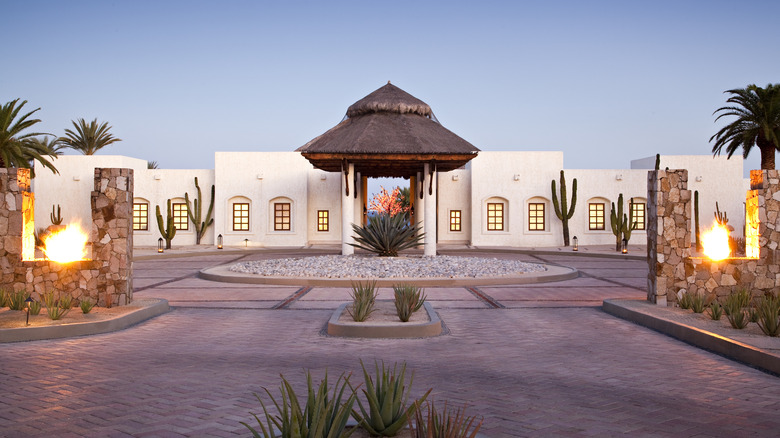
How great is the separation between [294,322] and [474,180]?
21.4 m

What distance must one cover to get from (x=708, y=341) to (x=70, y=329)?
7.99 m

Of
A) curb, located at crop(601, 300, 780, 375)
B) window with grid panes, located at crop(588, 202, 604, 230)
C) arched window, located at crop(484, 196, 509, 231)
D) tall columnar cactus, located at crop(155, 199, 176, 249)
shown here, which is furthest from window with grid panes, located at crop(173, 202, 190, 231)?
curb, located at crop(601, 300, 780, 375)

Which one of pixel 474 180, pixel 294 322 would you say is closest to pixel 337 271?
pixel 294 322

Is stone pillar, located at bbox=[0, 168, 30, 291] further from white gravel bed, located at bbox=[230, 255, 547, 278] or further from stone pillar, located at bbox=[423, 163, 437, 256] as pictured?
stone pillar, located at bbox=[423, 163, 437, 256]

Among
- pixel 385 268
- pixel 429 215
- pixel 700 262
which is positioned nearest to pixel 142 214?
Answer: pixel 429 215

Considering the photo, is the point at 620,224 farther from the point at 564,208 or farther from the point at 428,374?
the point at 428,374

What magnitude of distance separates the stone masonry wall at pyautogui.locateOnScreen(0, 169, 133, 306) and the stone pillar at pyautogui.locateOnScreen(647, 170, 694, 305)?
337 inches

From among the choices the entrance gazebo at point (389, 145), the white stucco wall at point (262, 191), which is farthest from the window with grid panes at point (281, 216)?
the entrance gazebo at point (389, 145)

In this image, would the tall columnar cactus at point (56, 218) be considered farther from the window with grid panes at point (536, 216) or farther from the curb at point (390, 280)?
the window with grid panes at point (536, 216)

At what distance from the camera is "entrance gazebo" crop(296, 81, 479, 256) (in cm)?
1905

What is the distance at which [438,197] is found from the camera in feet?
98.9

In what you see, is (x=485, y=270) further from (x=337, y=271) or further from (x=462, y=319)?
(x=462, y=319)

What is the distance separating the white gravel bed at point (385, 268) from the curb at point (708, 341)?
5627 mm

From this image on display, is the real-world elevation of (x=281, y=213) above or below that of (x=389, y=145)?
below
